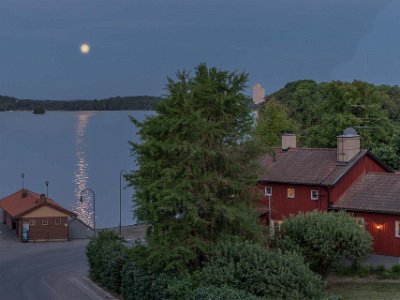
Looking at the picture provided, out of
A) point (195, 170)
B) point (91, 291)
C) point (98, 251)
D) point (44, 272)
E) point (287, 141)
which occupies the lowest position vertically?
point (91, 291)

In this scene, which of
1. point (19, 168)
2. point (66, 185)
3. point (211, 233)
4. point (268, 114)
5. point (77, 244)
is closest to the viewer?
point (211, 233)

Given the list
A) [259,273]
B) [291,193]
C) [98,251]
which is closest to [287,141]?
[291,193]

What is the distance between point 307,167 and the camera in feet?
144

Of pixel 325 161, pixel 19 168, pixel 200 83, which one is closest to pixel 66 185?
pixel 19 168

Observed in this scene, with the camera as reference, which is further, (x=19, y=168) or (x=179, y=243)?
(x=19, y=168)

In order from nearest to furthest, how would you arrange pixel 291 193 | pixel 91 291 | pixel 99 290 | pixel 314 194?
1. pixel 91 291
2. pixel 99 290
3. pixel 314 194
4. pixel 291 193

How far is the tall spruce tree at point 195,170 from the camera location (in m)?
31.8

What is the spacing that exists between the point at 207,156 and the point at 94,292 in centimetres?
1155

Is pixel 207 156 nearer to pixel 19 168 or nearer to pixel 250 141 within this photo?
pixel 250 141

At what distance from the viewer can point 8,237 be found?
5966 cm

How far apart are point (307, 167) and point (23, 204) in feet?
99.8

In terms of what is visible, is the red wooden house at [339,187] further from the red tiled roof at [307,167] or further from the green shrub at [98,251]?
the green shrub at [98,251]

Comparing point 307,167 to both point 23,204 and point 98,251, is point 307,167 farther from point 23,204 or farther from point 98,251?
point 23,204

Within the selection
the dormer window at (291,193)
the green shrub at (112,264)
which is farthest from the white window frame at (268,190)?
the green shrub at (112,264)
